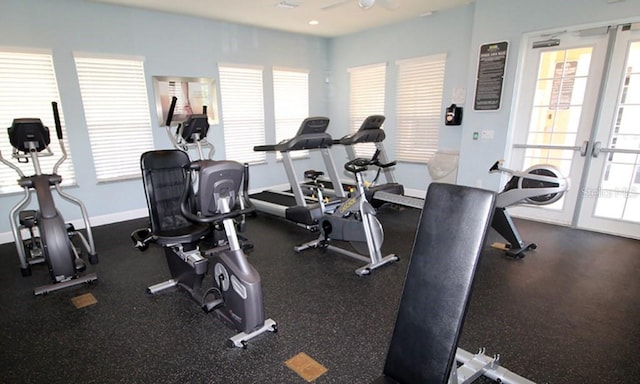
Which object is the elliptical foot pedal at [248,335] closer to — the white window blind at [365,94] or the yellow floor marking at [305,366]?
the yellow floor marking at [305,366]

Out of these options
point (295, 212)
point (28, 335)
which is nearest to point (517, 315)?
point (295, 212)

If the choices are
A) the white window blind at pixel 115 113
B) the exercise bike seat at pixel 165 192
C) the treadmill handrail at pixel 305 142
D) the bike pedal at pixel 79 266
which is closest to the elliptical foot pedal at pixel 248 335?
the exercise bike seat at pixel 165 192

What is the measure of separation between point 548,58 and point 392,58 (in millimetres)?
2392

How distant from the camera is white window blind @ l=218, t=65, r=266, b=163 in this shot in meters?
5.63

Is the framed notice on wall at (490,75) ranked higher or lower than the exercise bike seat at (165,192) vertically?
higher

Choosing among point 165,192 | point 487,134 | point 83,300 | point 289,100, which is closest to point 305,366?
point 165,192

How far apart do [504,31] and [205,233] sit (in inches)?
171

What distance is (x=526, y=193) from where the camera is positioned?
310cm

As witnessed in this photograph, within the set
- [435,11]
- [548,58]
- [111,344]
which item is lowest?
[111,344]

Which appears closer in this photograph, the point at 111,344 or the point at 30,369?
the point at 30,369

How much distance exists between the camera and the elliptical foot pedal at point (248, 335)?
2229 mm

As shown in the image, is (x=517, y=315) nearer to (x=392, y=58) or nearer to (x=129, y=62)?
(x=392, y=58)

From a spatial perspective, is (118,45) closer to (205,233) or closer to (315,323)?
(205,233)

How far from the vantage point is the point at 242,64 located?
570 centimetres
